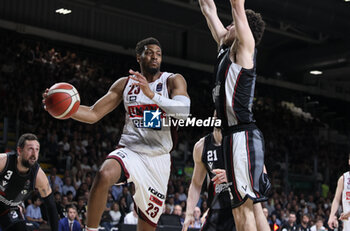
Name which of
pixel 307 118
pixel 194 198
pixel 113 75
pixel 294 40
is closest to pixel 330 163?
pixel 307 118

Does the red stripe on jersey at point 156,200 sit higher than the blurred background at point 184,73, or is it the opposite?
the blurred background at point 184,73

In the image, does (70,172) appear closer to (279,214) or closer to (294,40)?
(279,214)

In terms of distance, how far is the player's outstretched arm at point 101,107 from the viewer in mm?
5000

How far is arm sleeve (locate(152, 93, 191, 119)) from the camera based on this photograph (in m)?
4.77

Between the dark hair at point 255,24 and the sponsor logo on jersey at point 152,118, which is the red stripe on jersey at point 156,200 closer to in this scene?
the sponsor logo on jersey at point 152,118

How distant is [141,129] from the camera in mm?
5098

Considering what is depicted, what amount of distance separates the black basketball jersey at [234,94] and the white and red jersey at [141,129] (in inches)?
36.2

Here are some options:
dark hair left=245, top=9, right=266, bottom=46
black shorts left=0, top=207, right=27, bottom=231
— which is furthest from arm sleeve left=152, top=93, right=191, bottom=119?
black shorts left=0, top=207, right=27, bottom=231

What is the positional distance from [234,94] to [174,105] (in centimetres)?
70

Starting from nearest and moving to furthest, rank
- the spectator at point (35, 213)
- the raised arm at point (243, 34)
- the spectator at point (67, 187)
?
the raised arm at point (243, 34) → the spectator at point (35, 213) → the spectator at point (67, 187)

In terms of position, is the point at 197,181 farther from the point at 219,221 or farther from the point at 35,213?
the point at 35,213

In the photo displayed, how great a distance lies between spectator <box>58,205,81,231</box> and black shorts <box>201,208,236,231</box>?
18.0 feet

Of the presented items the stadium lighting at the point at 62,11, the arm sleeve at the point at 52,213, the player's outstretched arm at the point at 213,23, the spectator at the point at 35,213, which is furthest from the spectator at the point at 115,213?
the stadium lighting at the point at 62,11

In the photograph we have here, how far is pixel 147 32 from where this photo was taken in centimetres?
2058
